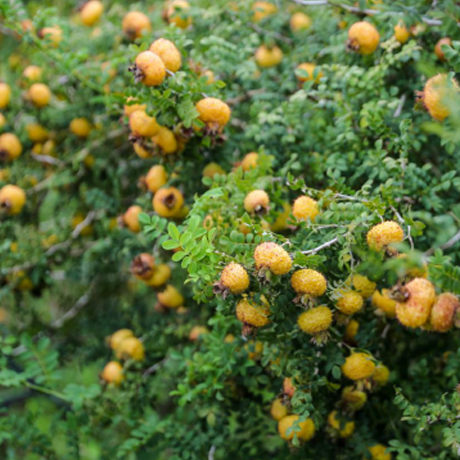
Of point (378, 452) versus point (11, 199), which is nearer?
point (378, 452)

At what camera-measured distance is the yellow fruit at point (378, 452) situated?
1.63 m

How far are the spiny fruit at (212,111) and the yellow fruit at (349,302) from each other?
619 millimetres

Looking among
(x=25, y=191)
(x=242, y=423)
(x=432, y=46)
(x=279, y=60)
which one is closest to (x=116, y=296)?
(x=25, y=191)

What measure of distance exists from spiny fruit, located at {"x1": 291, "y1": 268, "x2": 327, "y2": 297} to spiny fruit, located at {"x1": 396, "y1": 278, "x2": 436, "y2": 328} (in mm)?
161

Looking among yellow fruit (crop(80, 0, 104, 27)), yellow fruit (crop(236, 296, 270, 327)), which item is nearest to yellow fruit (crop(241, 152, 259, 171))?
yellow fruit (crop(236, 296, 270, 327))

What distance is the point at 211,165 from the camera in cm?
184

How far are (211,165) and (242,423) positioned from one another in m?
0.83

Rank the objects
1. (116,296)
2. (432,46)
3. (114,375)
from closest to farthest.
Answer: (432,46) → (114,375) → (116,296)

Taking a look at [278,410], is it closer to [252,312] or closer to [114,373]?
[252,312]

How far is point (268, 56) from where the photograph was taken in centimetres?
215

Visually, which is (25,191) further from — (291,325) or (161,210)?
→ (291,325)

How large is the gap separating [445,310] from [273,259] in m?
0.36

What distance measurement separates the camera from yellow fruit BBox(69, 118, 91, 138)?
2.34 metres

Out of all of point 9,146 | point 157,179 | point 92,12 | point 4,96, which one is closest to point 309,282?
point 157,179
